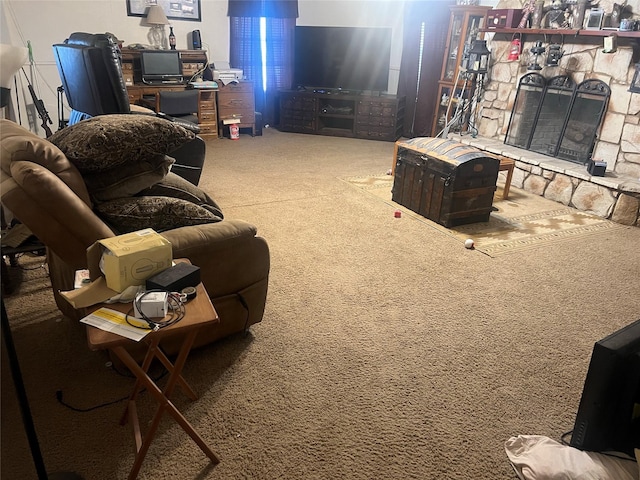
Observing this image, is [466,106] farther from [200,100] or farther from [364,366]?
[364,366]

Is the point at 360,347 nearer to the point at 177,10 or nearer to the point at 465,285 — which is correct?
the point at 465,285

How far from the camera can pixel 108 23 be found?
5621mm

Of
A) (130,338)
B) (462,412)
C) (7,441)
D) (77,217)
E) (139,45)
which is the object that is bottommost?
(462,412)

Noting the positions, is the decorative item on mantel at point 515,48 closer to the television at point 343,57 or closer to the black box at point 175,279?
the television at point 343,57

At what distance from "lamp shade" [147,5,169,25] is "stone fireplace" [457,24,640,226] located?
3734mm

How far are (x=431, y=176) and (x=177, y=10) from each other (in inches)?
162

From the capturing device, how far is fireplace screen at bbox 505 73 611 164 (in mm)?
4293

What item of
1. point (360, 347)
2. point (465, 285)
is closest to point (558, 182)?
point (465, 285)

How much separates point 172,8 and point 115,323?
5.61 m

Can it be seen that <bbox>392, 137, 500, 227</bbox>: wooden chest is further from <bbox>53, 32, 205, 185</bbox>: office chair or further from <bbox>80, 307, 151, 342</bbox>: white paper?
<bbox>80, 307, 151, 342</bbox>: white paper

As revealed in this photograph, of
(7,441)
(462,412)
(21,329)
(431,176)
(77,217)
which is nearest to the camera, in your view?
(7,441)

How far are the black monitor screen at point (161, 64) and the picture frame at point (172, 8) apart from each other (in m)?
0.59

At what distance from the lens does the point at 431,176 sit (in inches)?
144

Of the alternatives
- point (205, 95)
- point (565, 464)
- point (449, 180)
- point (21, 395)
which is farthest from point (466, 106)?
point (21, 395)
